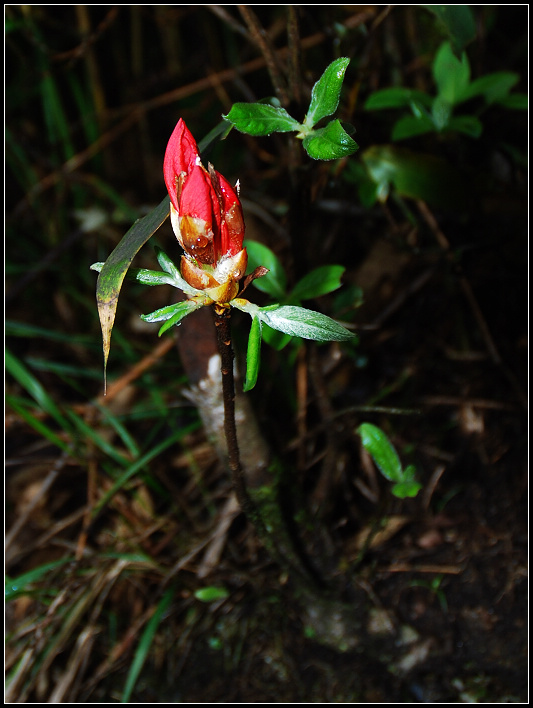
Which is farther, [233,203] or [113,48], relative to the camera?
[113,48]

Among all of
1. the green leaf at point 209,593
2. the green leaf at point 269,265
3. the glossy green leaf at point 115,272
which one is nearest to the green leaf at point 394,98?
the green leaf at point 269,265

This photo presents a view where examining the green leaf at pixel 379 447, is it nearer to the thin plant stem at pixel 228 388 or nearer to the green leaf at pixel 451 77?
the thin plant stem at pixel 228 388

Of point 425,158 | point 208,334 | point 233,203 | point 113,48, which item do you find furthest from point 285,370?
point 113,48

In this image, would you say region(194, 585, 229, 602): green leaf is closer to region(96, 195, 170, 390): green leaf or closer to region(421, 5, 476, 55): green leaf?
region(96, 195, 170, 390): green leaf

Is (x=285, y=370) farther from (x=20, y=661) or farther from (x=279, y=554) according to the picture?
(x=20, y=661)

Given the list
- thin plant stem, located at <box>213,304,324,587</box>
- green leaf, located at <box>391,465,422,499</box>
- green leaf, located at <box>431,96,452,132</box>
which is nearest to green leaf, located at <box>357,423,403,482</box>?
green leaf, located at <box>391,465,422,499</box>

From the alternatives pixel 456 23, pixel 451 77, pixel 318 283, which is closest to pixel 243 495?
pixel 318 283
